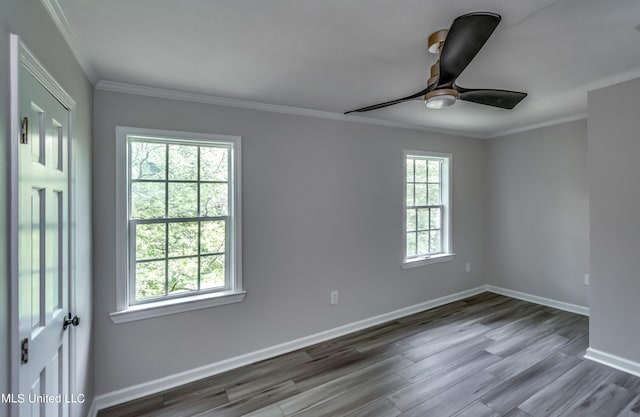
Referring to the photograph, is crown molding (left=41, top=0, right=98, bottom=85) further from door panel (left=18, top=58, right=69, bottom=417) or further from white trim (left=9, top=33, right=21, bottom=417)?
white trim (left=9, top=33, right=21, bottom=417)

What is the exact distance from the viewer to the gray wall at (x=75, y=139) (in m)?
0.95

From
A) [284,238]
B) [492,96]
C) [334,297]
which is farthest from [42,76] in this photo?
[334,297]

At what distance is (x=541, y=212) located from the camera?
3.98m

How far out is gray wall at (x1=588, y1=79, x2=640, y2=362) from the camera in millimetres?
2418

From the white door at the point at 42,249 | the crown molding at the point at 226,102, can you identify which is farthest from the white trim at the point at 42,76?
the crown molding at the point at 226,102

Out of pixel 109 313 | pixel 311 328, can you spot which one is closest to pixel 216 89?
pixel 109 313

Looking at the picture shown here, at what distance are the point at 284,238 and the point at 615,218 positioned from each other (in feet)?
9.40

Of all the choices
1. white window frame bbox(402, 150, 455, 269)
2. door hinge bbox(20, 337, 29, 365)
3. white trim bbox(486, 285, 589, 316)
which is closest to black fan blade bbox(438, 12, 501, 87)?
door hinge bbox(20, 337, 29, 365)

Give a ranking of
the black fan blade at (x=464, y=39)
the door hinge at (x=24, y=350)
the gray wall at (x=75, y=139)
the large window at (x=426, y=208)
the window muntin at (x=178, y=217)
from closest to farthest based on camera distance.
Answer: the gray wall at (x=75, y=139) < the door hinge at (x=24, y=350) < the black fan blade at (x=464, y=39) < the window muntin at (x=178, y=217) < the large window at (x=426, y=208)

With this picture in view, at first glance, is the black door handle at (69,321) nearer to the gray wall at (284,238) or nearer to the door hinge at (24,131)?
the gray wall at (284,238)

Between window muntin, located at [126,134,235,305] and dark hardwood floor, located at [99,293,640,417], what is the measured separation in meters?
0.82

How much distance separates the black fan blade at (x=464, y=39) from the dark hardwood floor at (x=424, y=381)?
7.11ft

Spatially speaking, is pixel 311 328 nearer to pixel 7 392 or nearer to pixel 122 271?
pixel 122 271

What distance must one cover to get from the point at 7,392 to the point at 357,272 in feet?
9.21
